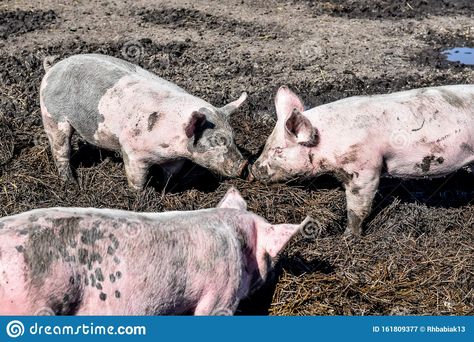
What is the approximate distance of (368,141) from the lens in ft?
19.5

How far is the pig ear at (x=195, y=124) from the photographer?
5.85 m

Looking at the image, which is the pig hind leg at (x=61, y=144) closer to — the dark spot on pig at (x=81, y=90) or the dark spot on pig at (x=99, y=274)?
the dark spot on pig at (x=81, y=90)

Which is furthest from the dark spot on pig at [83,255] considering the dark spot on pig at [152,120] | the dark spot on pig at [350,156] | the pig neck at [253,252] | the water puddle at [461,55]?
the water puddle at [461,55]

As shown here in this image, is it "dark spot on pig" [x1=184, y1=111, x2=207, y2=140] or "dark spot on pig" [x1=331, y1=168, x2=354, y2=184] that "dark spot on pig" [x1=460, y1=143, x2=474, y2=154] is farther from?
"dark spot on pig" [x1=184, y1=111, x2=207, y2=140]

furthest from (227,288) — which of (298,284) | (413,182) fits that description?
(413,182)

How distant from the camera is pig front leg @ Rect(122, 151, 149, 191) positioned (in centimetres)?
615

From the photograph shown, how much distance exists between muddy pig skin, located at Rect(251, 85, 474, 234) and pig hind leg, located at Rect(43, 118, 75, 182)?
1.47 m

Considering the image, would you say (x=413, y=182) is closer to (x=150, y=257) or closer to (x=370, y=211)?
(x=370, y=211)

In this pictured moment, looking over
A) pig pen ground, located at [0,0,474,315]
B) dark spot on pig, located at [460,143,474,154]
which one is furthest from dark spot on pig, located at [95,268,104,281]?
dark spot on pig, located at [460,143,474,154]

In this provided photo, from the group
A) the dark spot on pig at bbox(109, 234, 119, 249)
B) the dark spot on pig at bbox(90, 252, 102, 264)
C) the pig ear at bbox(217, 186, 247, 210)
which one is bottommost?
the pig ear at bbox(217, 186, 247, 210)

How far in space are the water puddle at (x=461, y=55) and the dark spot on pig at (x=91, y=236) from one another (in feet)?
20.7

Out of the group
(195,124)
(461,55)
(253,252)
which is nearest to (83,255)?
(253,252)

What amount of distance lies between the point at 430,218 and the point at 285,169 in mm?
1173

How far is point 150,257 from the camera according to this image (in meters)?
4.30
